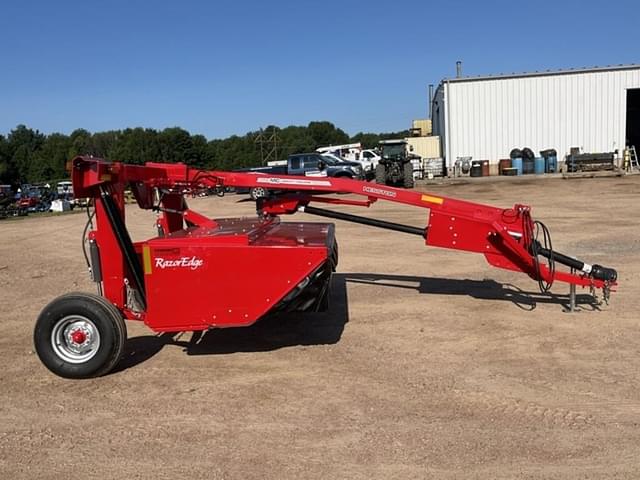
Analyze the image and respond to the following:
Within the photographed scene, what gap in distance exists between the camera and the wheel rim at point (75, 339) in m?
5.09

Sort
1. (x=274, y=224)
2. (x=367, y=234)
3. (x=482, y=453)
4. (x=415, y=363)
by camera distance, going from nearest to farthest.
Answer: (x=482, y=453)
(x=415, y=363)
(x=274, y=224)
(x=367, y=234)

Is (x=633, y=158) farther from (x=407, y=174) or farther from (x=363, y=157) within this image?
(x=407, y=174)

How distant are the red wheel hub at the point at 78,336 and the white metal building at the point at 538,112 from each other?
116ft

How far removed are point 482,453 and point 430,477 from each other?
0.44 m

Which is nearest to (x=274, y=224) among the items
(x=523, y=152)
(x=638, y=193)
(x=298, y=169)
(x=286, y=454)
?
(x=286, y=454)

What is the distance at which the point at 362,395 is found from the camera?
457 centimetres

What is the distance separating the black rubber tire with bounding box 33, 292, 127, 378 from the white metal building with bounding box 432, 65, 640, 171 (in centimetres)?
3526

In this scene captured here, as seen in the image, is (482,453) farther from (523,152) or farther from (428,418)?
(523,152)

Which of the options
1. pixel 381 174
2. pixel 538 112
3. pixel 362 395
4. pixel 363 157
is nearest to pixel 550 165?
pixel 538 112

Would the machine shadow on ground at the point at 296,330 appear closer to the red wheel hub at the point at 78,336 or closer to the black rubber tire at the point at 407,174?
the red wheel hub at the point at 78,336

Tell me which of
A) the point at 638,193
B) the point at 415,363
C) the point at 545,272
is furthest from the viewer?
the point at 638,193

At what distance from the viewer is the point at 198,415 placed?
433cm

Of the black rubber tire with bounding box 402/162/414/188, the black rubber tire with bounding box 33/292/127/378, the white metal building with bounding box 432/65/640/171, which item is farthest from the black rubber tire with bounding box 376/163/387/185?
the black rubber tire with bounding box 33/292/127/378

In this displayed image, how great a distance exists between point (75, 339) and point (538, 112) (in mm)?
36721
